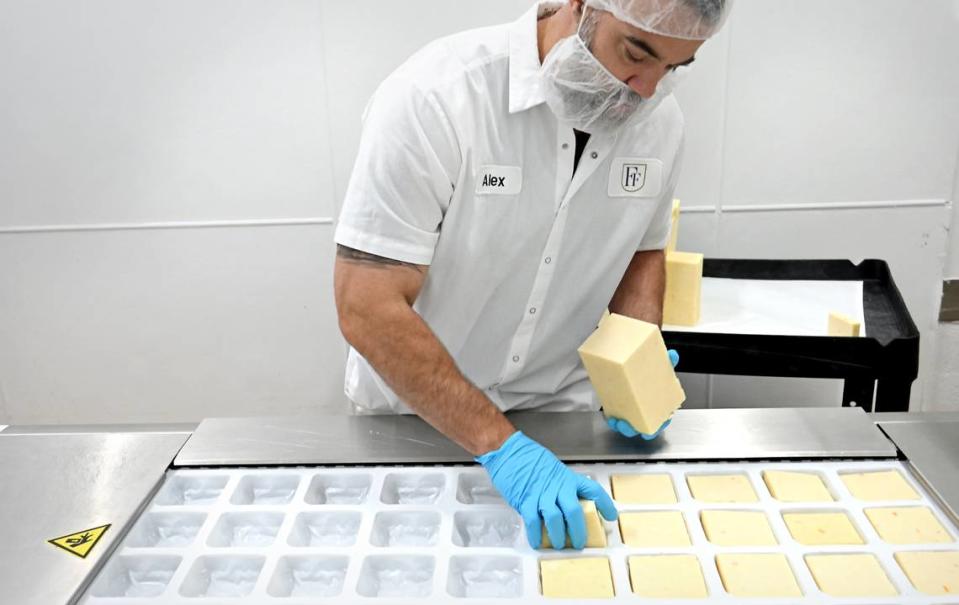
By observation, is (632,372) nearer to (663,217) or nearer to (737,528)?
(737,528)

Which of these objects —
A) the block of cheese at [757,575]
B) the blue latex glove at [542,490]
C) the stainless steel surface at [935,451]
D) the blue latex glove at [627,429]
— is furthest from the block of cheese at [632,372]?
the stainless steel surface at [935,451]

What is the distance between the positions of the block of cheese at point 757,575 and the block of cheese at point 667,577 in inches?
1.3

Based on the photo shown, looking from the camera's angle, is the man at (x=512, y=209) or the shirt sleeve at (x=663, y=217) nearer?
the man at (x=512, y=209)

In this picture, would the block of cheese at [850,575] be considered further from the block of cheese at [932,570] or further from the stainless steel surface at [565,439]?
the stainless steel surface at [565,439]

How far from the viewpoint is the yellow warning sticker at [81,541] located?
0.98m

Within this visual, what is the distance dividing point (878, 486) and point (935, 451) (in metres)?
0.14

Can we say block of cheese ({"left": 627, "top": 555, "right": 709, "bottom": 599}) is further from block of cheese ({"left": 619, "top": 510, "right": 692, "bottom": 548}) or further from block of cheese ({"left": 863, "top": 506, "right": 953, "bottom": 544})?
block of cheese ({"left": 863, "top": 506, "right": 953, "bottom": 544})

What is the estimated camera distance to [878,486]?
1087 millimetres

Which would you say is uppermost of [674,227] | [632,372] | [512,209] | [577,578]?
[512,209]

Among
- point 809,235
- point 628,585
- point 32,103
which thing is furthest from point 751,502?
point 32,103

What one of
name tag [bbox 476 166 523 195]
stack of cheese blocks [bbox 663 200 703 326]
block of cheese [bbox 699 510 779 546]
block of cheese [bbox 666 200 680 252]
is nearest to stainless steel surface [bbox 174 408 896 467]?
block of cheese [bbox 699 510 779 546]

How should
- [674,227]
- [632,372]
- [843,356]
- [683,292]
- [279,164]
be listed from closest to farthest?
[632,372]
[843,356]
[683,292]
[674,227]
[279,164]

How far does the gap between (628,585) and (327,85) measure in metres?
1.96

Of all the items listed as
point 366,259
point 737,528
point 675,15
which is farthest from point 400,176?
point 737,528
